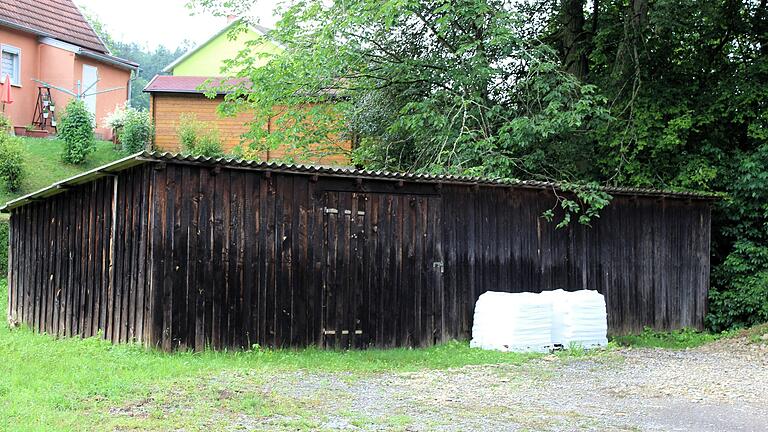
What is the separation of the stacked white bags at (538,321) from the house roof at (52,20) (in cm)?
1887

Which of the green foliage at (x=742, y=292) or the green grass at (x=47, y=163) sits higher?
the green grass at (x=47, y=163)

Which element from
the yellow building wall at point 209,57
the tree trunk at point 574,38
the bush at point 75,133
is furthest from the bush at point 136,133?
the yellow building wall at point 209,57

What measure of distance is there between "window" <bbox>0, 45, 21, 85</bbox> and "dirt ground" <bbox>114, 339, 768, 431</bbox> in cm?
2000

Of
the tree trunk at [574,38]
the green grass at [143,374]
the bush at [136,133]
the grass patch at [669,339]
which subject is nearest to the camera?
the green grass at [143,374]

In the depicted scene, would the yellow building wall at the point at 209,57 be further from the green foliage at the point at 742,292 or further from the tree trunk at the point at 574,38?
the green foliage at the point at 742,292

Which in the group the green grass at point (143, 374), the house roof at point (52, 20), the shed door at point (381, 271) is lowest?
the green grass at point (143, 374)

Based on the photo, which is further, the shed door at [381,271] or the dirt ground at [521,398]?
the shed door at [381,271]

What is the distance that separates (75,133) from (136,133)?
1.95 metres

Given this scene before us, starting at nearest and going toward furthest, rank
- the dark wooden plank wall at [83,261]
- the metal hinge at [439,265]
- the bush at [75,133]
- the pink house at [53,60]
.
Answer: the dark wooden plank wall at [83,261] → the metal hinge at [439,265] → the bush at [75,133] → the pink house at [53,60]

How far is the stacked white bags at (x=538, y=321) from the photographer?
12.7 meters

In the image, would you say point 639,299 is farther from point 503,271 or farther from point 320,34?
point 320,34

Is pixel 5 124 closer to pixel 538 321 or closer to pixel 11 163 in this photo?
pixel 11 163

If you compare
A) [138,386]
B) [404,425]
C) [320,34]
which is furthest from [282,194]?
[320,34]

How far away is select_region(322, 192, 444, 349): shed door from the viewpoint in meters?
12.3
